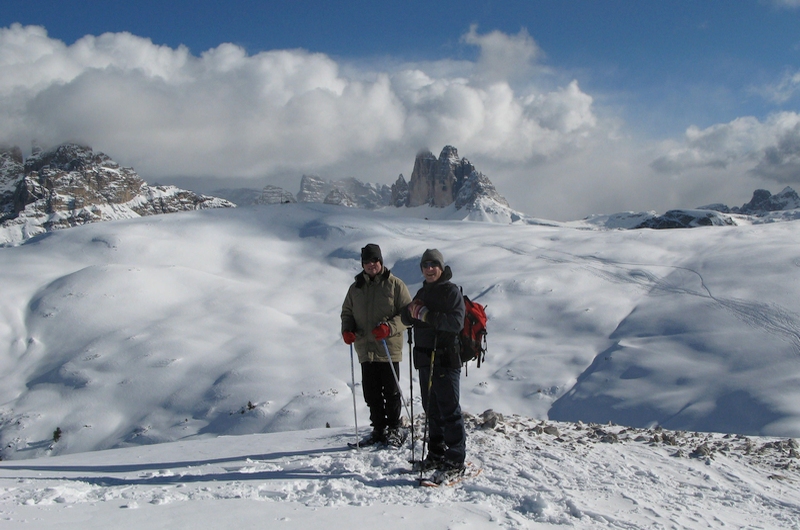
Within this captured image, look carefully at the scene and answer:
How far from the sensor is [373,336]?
698 cm

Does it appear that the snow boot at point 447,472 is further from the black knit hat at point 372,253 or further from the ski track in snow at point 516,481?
the black knit hat at point 372,253

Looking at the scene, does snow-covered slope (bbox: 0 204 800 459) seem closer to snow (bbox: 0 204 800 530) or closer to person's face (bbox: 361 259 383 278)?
snow (bbox: 0 204 800 530)

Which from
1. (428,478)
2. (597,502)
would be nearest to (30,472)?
(428,478)

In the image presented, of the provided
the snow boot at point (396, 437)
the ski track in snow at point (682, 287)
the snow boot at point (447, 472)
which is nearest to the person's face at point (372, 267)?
the snow boot at point (396, 437)

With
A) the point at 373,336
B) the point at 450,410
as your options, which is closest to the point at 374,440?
the point at 373,336

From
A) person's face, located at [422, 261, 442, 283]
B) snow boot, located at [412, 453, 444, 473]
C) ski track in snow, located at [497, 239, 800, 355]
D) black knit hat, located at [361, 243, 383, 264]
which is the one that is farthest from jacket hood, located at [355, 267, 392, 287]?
ski track in snow, located at [497, 239, 800, 355]

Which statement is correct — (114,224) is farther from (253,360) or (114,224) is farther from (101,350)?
(253,360)

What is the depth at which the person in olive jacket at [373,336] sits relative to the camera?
6984mm

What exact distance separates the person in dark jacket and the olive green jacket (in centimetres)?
99

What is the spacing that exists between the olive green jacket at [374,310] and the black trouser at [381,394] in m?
0.17

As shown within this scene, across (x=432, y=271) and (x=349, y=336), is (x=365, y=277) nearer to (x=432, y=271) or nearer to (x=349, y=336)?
(x=349, y=336)

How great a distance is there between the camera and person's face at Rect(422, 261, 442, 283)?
232 inches

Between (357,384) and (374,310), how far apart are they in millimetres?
12467

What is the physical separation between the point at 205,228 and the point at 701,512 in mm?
39593
